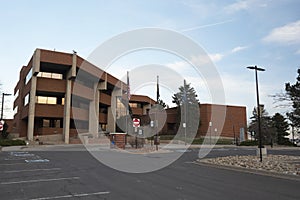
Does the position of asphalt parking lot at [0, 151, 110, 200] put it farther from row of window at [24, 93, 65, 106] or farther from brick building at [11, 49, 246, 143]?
row of window at [24, 93, 65, 106]

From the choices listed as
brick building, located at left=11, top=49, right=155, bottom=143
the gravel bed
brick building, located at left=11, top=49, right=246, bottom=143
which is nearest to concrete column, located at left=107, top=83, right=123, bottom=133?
brick building, located at left=11, top=49, right=246, bottom=143

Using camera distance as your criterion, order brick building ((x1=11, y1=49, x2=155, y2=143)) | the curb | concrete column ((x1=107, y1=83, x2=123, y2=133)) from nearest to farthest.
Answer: the curb < brick building ((x1=11, y1=49, x2=155, y2=143)) < concrete column ((x1=107, y1=83, x2=123, y2=133))

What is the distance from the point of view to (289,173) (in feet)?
39.8

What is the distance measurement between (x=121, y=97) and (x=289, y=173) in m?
54.4

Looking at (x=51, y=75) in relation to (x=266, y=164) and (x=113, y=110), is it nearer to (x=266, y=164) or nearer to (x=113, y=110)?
(x=113, y=110)

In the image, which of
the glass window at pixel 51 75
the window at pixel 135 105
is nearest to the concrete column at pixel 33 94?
the glass window at pixel 51 75

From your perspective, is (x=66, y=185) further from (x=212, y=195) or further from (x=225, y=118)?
(x=225, y=118)

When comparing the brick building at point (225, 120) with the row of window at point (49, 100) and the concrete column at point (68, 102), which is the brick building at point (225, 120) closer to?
the row of window at point (49, 100)

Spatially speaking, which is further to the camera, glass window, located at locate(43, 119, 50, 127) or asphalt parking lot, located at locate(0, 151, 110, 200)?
glass window, located at locate(43, 119, 50, 127)

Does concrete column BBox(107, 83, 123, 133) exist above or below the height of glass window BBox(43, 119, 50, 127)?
above

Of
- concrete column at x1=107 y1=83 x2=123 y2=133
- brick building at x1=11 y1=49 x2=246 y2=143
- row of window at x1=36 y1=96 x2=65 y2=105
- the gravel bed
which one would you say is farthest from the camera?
concrete column at x1=107 y1=83 x2=123 y2=133

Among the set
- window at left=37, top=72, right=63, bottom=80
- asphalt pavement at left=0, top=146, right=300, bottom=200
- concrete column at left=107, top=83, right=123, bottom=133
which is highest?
window at left=37, top=72, right=63, bottom=80

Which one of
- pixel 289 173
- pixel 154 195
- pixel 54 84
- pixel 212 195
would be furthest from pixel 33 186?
A: pixel 54 84

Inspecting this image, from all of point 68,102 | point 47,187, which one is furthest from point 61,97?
point 47,187
